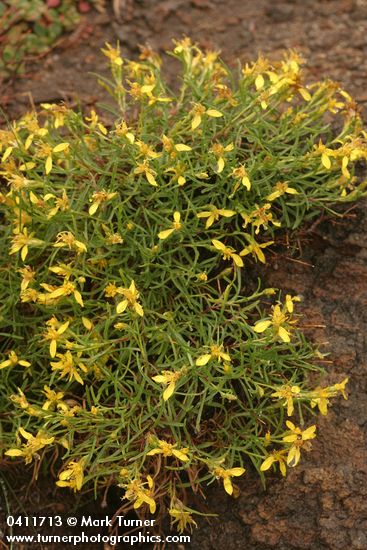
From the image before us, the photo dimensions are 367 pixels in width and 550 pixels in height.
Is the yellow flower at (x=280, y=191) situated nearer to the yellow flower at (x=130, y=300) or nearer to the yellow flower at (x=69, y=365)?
the yellow flower at (x=130, y=300)

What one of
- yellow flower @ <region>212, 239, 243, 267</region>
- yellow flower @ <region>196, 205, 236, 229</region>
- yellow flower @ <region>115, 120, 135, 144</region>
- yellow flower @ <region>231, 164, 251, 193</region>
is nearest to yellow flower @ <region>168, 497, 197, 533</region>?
yellow flower @ <region>212, 239, 243, 267</region>

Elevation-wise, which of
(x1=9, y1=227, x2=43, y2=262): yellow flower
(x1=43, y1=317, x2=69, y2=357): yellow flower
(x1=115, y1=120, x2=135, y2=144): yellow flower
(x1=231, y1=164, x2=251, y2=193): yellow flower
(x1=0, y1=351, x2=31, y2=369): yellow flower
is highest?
(x1=115, y1=120, x2=135, y2=144): yellow flower

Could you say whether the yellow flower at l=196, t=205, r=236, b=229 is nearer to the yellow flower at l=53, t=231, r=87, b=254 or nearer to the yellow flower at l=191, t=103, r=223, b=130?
the yellow flower at l=191, t=103, r=223, b=130

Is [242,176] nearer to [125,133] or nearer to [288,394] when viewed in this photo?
[125,133]

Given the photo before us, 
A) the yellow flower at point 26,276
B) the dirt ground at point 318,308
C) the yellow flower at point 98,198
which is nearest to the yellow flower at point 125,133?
the yellow flower at point 98,198

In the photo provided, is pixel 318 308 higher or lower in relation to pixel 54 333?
lower

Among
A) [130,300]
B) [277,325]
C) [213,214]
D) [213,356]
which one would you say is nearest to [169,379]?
[213,356]

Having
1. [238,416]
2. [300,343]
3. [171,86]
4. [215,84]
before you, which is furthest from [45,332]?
[171,86]
